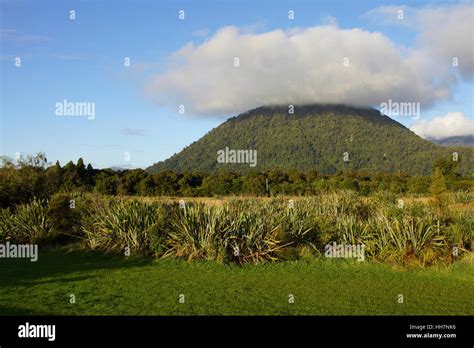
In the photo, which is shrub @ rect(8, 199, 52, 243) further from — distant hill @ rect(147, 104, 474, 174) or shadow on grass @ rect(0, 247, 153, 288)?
distant hill @ rect(147, 104, 474, 174)

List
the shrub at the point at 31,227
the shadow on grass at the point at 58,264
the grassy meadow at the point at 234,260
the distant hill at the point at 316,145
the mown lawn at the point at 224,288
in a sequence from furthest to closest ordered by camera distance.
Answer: the distant hill at the point at 316,145 → the shrub at the point at 31,227 → the shadow on grass at the point at 58,264 → the grassy meadow at the point at 234,260 → the mown lawn at the point at 224,288

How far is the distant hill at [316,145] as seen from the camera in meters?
83.8

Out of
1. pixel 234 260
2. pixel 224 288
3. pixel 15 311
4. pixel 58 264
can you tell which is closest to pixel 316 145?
pixel 234 260

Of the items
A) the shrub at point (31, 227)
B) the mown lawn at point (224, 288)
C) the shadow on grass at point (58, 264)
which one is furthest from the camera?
the shrub at point (31, 227)

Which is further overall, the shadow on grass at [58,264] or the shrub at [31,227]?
the shrub at [31,227]

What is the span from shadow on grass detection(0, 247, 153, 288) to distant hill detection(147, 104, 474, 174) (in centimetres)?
6473

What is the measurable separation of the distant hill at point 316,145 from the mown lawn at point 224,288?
66.1 m

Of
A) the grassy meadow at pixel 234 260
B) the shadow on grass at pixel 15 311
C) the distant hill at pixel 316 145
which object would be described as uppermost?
the distant hill at pixel 316 145

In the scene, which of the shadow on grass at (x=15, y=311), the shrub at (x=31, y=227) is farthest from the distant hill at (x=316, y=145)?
the shadow on grass at (x=15, y=311)

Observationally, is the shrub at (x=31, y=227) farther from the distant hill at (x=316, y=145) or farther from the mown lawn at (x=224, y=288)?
the distant hill at (x=316, y=145)

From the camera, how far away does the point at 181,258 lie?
472 inches

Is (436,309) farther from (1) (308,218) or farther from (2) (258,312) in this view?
(1) (308,218)
